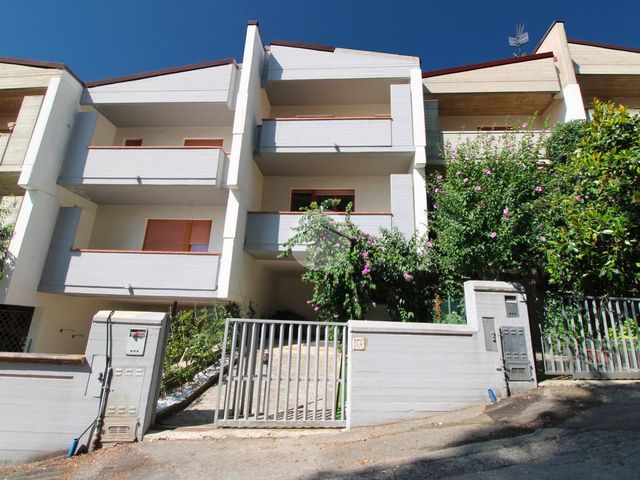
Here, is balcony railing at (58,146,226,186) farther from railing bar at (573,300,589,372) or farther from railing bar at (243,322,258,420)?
railing bar at (573,300,589,372)

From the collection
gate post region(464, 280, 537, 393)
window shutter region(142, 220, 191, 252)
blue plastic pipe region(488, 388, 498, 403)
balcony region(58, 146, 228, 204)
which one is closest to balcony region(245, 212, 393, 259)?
balcony region(58, 146, 228, 204)

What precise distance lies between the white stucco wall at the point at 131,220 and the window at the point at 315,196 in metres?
2.53

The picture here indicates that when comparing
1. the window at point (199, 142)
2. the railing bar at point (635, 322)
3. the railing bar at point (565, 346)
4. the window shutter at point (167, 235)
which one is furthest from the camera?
the window at point (199, 142)

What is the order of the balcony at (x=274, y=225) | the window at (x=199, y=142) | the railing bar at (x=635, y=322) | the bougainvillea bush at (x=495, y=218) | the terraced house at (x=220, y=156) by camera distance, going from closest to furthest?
the railing bar at (x=635, y=322) → the bougainvillea bush at (x=495, y=218) → the terraced house at (x=220, y=156) → the balcony at (x=274, y=225) → the window at (x=199, y=142)

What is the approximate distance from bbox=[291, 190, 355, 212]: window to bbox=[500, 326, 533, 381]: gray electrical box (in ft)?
24.1

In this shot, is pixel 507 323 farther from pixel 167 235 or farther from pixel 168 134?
pixel 168 134

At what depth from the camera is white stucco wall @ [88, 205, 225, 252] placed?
1143cm

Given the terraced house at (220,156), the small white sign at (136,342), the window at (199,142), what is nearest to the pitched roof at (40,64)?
the terraced house at (220,156)

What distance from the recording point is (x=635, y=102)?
500 inches

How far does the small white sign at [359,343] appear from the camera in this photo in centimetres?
516

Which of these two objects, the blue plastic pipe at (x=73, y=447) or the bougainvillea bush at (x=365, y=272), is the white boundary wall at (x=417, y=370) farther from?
the blue plastic pipe at (x=73, y=447)

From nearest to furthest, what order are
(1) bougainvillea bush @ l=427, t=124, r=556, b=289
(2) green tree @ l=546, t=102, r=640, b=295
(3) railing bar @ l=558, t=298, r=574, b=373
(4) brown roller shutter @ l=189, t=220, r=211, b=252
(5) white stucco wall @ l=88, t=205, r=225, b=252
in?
(2) green tree @ l=546, t=102, r=640, b=295, (3) railing bar @ l=558, t=298, r=574, b=373, (1) bougainvillea bush @ l=427, t=124, r=556, b=289, (4) brown roller shutter @ l=189, t=220, r=211, b=252, (5) white stucco wall @ l=88, t=205, r=225, b=252

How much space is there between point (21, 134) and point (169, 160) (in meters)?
4.08

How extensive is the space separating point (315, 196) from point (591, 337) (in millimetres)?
A: 8618
